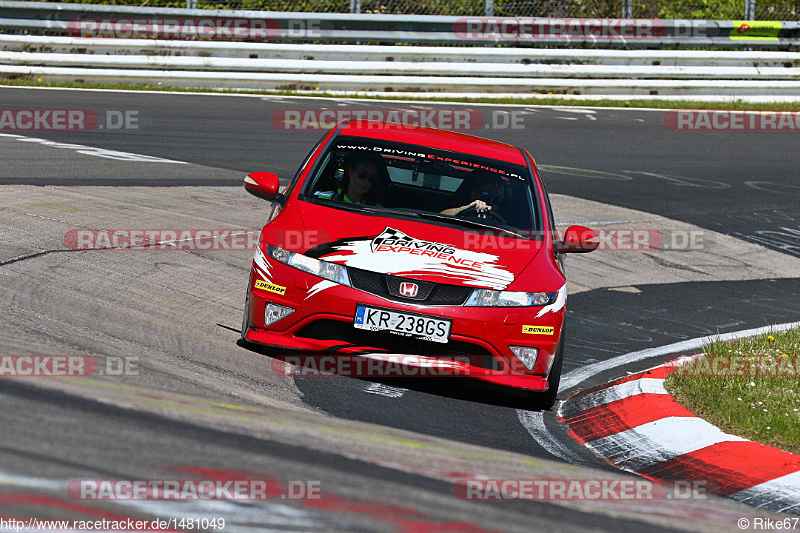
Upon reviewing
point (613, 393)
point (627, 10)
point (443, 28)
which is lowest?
point (613, 393)

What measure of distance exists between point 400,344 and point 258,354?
994 millimetres

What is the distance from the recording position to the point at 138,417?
390cm

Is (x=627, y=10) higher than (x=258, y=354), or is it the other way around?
(x=627, y=10)

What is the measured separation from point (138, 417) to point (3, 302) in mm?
2526

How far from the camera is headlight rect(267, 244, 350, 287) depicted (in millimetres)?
5762

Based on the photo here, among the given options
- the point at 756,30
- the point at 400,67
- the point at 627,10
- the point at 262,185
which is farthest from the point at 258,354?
the point at 756,30

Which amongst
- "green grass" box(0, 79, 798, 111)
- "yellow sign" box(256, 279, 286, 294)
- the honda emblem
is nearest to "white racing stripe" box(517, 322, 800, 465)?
the honda emblem

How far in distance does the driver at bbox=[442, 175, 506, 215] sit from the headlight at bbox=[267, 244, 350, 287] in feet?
3.83

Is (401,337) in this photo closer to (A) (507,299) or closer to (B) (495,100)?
(A) (507,299)

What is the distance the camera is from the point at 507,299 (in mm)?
5840

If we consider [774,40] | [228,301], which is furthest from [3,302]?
[774,40]

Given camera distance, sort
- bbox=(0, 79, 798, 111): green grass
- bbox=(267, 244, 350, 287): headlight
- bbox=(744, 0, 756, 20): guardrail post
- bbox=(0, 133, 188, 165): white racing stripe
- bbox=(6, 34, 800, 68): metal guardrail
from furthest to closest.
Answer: bbox=(744, 0, 756, 20): guardrail post → bbox=(6, 34, 800, 68): metal guardrail → bbox=(0, 79, 798, 111): green grass → bbox=(0, 133, 188, 165): white racing stripe → bbox=(267, 244, 350, 287): headlight

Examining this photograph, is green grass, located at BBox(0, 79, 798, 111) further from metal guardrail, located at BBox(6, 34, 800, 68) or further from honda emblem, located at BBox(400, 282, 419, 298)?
honda emblem, located at BBox(400, 282, 419, 298)

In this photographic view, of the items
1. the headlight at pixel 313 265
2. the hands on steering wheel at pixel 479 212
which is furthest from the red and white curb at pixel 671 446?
the headlight at pixel 313 265
